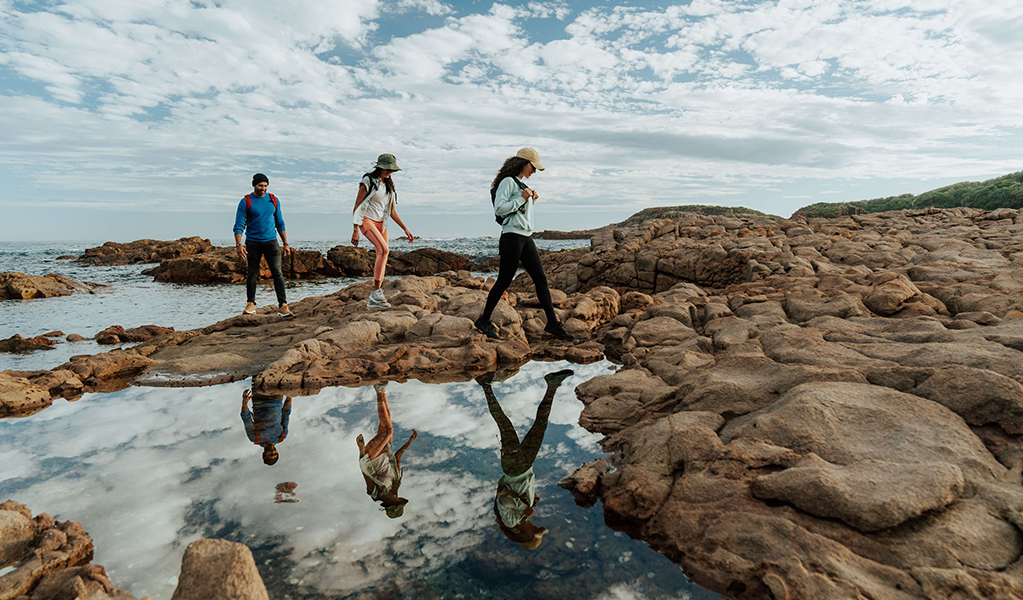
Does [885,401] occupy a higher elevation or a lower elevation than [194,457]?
higher

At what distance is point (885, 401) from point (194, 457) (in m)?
4.64

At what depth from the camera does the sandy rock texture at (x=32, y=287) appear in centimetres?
1527

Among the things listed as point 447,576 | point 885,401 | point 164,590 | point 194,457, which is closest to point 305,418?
point 194,457

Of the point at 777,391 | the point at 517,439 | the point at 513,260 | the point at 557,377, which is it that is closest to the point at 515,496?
the point at 517,439

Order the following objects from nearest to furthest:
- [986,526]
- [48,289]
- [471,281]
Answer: [986,526] → [471,281] → [48,289]

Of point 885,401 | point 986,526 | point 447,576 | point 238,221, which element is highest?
point 238,221

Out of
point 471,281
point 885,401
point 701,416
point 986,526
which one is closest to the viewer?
point 986,526

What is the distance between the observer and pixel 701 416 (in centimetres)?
365

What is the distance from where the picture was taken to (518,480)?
330 cm

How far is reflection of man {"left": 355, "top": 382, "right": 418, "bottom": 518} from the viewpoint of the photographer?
9.92ft

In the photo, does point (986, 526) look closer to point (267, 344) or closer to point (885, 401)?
point (885, 401)

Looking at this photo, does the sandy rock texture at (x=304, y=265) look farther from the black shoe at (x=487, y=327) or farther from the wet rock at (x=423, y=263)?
the black shoe at (x=487, y=327)

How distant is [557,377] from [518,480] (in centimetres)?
249

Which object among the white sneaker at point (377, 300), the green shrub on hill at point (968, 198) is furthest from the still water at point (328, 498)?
the green shrub on hill at point (968, 198)
